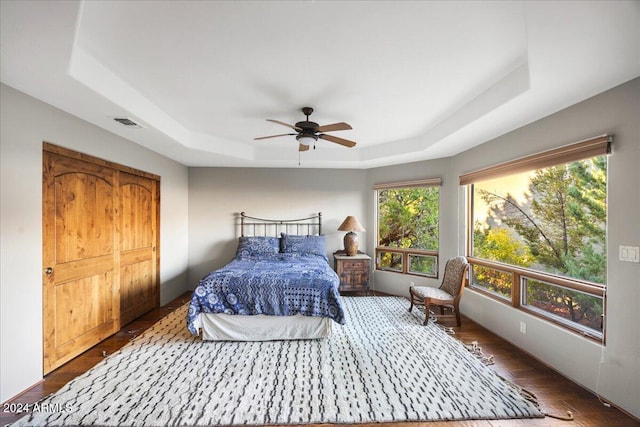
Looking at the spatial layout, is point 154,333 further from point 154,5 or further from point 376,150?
point 376,150

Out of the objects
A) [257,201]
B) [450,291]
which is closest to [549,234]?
[450,291]

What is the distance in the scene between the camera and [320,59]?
2088 millimetres

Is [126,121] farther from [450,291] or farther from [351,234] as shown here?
[450,291]

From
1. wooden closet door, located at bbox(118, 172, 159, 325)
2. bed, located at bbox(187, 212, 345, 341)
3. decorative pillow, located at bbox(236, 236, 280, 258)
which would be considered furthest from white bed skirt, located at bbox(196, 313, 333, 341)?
decorative pillow, located at bbox(236, 236, 280, 258)

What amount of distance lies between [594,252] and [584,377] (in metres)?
1.04

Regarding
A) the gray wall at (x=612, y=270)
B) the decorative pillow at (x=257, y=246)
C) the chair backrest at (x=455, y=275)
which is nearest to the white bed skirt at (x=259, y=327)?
the decorative pillow at (x=257, y=246)

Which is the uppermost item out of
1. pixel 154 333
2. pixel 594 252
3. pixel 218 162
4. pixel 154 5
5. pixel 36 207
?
pixel 154 5

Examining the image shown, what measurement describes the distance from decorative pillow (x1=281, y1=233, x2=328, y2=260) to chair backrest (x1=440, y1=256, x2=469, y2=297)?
192 centimetres

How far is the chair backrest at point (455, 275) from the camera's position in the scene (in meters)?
3.46

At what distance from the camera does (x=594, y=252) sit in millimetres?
2328

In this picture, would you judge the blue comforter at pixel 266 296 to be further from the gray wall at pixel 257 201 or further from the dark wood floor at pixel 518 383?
the gray wall at pixel 257 201

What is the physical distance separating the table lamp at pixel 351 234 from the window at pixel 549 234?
6.25 ft

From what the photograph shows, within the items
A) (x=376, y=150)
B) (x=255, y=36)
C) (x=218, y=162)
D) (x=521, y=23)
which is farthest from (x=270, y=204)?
(x=521, y=23)

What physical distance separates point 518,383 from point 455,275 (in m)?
1.42
